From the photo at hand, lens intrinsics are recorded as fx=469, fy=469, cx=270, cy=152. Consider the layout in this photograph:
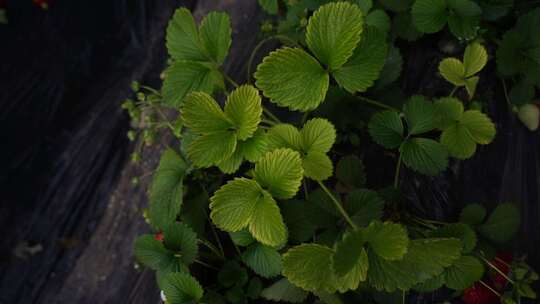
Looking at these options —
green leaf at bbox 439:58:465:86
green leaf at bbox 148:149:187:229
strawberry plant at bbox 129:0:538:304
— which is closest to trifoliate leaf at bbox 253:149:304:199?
strawberry plant at bbox 129:0:538:304

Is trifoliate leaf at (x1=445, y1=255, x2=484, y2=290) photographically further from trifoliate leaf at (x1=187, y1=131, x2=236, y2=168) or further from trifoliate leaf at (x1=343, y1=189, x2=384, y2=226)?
trifoliate leaf at (x1=187, y1=131, x2=236, y2=168)

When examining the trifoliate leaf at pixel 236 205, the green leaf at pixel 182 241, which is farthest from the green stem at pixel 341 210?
the green leaf at pixel 182 241

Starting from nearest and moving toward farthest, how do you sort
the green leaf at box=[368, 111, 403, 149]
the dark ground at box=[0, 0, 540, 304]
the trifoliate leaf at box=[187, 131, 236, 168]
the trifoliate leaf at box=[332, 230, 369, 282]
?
the trifoliate leaf at box=[332, 230, 369, 282] < the trifoliate leaf at box=[187, 131, 236, 168] < the green leaf at box=[368, 111, 403, 149] < the dark ground at box=[0, 0, 540, 304]

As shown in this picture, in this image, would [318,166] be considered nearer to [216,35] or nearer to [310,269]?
[310,269]

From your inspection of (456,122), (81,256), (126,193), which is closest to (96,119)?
(126,193)

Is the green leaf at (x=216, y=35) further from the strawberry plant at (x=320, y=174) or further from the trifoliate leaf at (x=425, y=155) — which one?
the trifoliate leaf at (x=425, y=155)

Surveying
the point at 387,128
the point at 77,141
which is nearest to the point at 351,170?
the point at 387,128

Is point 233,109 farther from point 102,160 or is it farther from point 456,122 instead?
point 102,160
